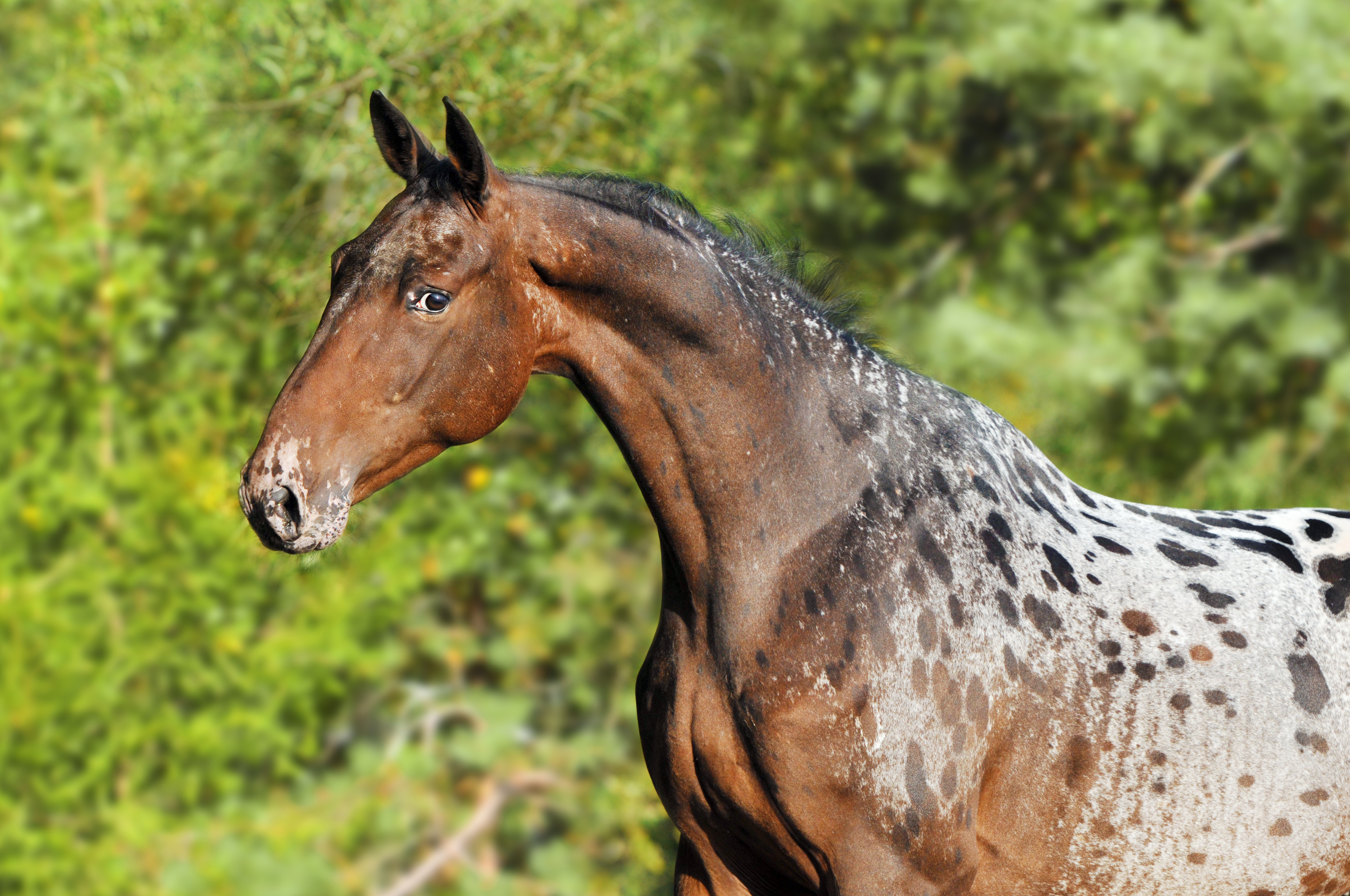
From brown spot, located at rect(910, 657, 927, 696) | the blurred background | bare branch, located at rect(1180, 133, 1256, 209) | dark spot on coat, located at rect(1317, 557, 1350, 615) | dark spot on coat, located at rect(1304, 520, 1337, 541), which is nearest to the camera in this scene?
brown spot, located at rect(910, 657, 927, 696)

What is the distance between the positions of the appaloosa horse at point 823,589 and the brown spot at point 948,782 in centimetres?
1

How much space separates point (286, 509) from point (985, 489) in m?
1.37

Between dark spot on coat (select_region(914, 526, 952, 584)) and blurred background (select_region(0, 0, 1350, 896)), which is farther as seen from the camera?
blurred background (select_region(0, 0, 1350, 896))

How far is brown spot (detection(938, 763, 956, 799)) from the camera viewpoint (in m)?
2.16

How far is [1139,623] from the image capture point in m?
2.36

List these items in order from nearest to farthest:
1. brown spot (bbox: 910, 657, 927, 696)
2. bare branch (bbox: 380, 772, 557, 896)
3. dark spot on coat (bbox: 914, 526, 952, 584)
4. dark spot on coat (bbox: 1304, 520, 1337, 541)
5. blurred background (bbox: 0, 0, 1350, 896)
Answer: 1. brown spot (bbox: 910, 657, 927, 696)
2. dark spot on coat (bbox: 914, 526, 952, 584)
3. dark spot on coat (bbox: 1304, 520, 1337, 541)
4. blurred background (bbox: 0, 0, 1350, 896)
5. bare branch (bbox: 380, 772, 557, 896)

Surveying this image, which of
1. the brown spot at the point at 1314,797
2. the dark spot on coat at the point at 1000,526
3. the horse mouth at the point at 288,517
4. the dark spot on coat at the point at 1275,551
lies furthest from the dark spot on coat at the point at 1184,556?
the horse mouth at the point at 288,517

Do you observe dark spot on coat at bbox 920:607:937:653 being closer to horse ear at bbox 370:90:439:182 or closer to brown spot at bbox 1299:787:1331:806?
brown spot at bbox 1299:787:1331:806

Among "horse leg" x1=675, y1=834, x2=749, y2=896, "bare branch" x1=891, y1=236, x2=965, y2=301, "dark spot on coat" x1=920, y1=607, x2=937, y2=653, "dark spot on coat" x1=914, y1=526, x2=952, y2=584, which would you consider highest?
"bare branch" x1=891, y1=236, x2=965, y2=301

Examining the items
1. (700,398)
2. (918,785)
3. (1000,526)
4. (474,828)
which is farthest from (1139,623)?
(474,828)

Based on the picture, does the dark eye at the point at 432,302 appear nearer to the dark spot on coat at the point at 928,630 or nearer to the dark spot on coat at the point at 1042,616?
the dark spot on coat at the point at 928,630

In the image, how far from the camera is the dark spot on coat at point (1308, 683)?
2387 mm

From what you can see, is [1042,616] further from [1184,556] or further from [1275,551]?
[1275,551]

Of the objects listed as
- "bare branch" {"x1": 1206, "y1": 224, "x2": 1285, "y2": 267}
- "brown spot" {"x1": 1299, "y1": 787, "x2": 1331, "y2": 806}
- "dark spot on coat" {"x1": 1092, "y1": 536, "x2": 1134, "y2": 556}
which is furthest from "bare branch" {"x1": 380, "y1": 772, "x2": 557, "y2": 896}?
"bare branch" {"x1": 1206, "y1": 224, "x2": 1285, "y2": 267}
